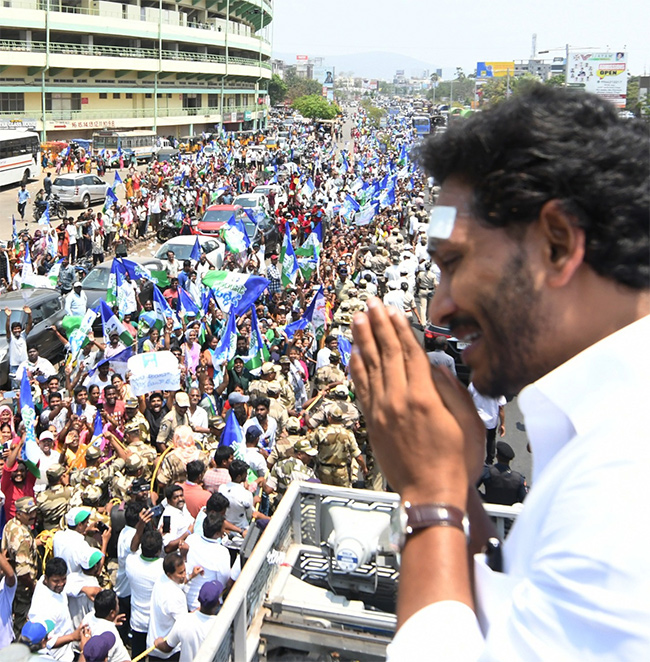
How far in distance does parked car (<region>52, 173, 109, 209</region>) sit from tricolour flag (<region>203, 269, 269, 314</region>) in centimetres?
1791

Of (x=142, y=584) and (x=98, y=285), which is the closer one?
(x=142, y=584)

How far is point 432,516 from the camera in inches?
41.9

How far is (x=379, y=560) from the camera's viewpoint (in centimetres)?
266

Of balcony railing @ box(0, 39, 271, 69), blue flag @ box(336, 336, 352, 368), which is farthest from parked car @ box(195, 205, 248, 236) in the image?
balcony railing @ box(0, 39, 271, 69)

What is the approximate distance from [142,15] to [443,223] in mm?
56029

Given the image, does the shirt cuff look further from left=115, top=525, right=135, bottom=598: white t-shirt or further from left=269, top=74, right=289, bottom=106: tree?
left=269, top=74, right=289, bottom=106: tree

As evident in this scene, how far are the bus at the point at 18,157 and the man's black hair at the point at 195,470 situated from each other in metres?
28.3

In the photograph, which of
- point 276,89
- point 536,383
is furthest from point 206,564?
point 276,89

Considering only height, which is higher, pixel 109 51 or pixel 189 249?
pixel 109 51

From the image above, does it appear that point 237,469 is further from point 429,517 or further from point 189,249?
point 189,249

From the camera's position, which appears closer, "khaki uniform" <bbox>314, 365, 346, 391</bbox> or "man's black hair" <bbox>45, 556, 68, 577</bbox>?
"man's black hair" <bbox>45, 556, 68, 577</bbox>

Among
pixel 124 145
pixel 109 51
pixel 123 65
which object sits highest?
pixel 109 51

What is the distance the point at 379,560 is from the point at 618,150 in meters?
1.90

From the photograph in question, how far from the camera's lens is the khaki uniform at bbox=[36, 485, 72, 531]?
6211mm
